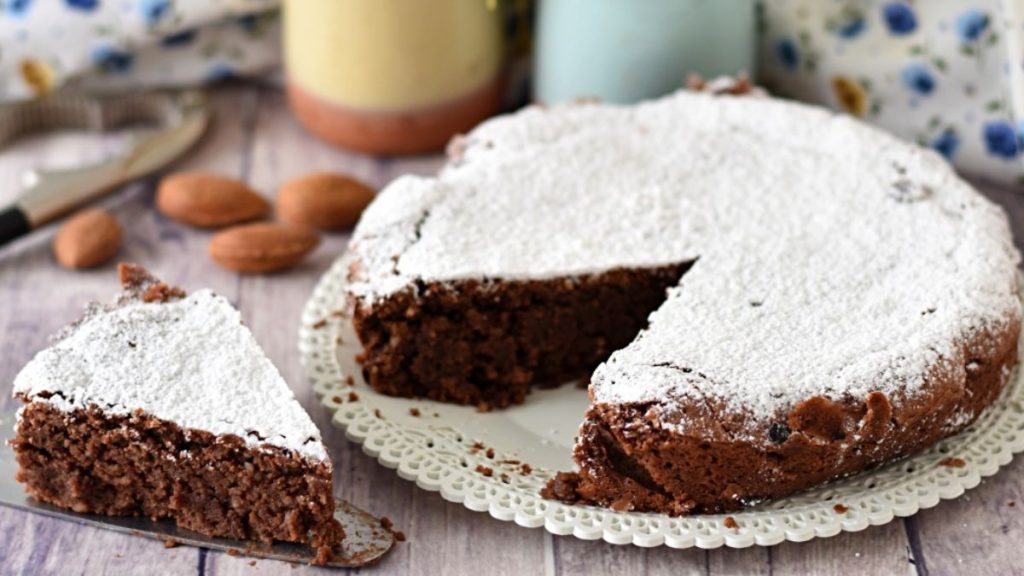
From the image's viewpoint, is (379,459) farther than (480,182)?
No

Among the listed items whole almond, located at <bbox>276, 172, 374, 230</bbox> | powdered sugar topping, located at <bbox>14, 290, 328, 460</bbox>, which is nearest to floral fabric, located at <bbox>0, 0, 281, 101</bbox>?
whole almond, located at <bbox>276, 172, 374, 230</bbox>

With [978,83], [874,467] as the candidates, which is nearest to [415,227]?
[874,467]

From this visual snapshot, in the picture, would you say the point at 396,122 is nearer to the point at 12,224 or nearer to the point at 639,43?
the point at 639,43

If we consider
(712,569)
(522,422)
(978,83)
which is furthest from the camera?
(978,83)

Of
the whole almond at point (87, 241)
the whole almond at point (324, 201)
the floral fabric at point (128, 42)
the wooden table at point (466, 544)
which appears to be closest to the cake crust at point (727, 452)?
the wooden table at point (466, 544)

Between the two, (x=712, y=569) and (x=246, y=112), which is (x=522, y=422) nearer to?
(x=712, y=569)

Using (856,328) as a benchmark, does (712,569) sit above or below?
below

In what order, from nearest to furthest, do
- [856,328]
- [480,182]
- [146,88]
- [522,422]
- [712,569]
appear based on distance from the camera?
1. [712,569]
2. [856,328]
3. [522,422]
4. [480,182]
5. [146,88]
